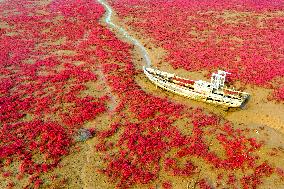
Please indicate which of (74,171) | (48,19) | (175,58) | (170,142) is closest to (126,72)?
(175,58)

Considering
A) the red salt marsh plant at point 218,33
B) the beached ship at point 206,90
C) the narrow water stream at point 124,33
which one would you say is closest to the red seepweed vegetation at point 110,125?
the beached ship at point 206,90

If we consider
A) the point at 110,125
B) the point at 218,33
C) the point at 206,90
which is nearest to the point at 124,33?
the point at 218,33

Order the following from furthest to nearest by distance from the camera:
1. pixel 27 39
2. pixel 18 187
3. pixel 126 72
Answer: pixel 27 39 → pixel 126 72 → pixel 18 187

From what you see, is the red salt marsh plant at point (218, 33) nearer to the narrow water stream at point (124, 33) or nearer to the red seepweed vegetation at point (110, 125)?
the narrow water stream at point (124, 33)

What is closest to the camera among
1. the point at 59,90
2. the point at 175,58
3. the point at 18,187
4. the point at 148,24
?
the point at 18,187

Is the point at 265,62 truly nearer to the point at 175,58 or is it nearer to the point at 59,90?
the point at 175,58

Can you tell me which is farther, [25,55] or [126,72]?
[25,55]

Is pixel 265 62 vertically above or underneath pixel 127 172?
above

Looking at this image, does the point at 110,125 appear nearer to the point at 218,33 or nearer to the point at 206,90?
the point at 206,90
